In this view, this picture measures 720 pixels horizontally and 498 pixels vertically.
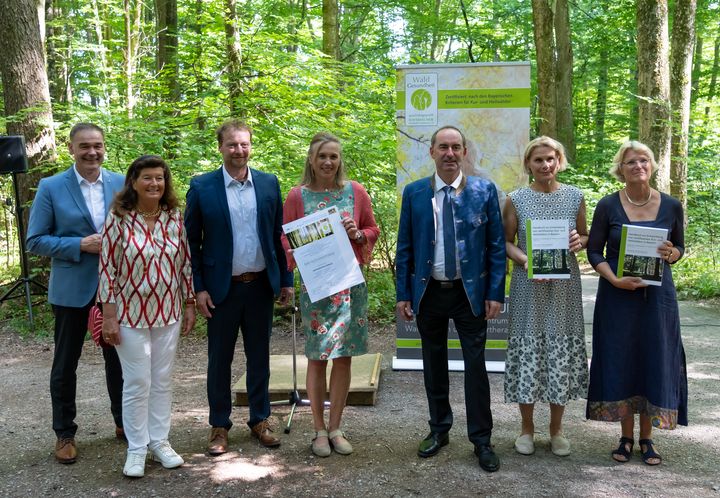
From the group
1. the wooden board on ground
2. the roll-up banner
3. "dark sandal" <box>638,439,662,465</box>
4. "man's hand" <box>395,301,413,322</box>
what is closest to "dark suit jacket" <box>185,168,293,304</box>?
"man's hand" <box>395,301,413,322</box>

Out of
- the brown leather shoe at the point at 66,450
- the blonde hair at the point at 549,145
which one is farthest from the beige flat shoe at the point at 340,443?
the blonde hair at the point at 549,145

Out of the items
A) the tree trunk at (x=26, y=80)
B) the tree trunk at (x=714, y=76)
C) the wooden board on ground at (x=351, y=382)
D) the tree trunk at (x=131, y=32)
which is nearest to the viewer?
the wooden board on ground at (x=351, y=382)

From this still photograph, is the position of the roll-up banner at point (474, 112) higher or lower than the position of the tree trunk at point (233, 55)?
lower

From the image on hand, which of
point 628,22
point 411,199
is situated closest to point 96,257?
point 411,199

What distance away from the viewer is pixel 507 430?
4254 millimetres

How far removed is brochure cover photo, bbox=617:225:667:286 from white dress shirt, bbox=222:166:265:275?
2182 mm

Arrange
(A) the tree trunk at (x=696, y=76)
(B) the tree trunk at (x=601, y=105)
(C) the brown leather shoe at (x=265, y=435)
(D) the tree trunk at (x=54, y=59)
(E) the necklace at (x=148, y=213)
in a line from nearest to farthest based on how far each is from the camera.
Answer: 1. (E) the necklace at (x=148, y=213)
2. (C) the brown leather shoe at (x=265, y=435)
3. (D) the tree trunk at (x=54, y=59)
4. (A) the tree trunk at (x=696, y=76)
5. (B) the tree trunk at (x=601, y=105)

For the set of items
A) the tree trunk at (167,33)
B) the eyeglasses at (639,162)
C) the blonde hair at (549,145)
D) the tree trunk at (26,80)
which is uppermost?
the tree trunk at (167,33)

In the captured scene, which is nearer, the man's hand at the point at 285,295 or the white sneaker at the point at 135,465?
the white sneaker at the point at 135,465

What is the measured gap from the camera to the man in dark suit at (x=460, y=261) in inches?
140

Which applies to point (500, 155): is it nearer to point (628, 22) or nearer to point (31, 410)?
Result: point (31, 410)

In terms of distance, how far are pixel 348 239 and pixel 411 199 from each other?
465 mm

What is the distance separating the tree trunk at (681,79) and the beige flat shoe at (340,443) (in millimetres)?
7897

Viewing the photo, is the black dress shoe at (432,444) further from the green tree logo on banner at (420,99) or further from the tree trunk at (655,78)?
the tree trunk at (655,78)
